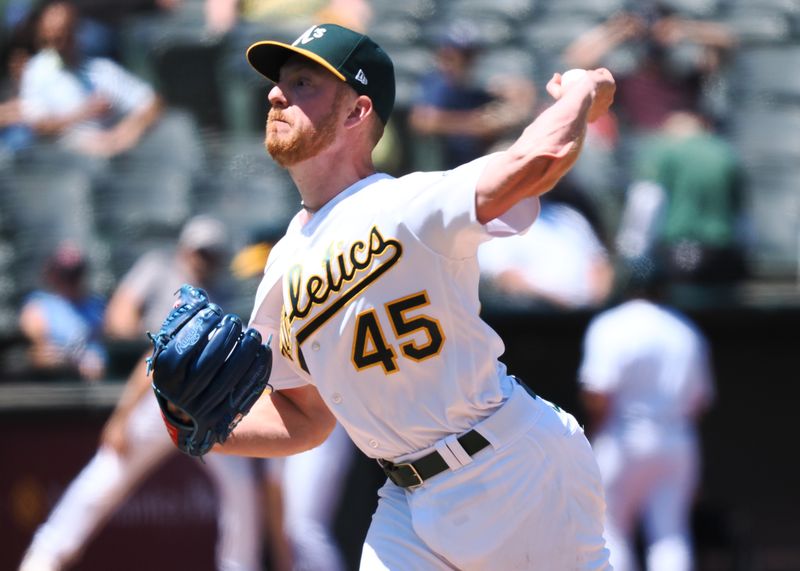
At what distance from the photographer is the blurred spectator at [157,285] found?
7.07 m

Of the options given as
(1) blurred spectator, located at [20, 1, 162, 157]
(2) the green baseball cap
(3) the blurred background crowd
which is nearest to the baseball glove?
(2) the green baseball cap

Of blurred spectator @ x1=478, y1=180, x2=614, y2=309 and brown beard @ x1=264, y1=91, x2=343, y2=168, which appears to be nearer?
brown beard @ x1=264, y1=91, x2=343, y2=168

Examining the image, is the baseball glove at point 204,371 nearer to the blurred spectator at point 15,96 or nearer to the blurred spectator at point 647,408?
the blurred spectator at point 647,408

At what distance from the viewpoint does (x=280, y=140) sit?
344 centimetres

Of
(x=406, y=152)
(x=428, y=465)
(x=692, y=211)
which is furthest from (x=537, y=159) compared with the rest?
(x=406, y=152)

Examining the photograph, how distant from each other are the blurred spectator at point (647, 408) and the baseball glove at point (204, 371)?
3530 mm

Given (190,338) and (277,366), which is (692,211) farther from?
(190,338)

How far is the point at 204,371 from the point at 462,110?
218 inches

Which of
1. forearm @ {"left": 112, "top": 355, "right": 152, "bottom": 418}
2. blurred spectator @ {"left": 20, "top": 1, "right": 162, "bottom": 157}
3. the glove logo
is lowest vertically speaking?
forearm @ {"left": 112, "top": 355, "right": 152, "bottom": 418}

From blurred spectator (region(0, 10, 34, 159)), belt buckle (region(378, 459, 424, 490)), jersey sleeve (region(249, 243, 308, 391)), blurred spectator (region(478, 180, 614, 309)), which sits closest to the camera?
belt buckle (region(378, 459, 424, 490))

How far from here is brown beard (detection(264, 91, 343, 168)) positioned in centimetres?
343

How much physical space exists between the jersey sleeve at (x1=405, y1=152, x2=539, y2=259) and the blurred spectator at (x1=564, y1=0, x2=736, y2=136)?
5.31m

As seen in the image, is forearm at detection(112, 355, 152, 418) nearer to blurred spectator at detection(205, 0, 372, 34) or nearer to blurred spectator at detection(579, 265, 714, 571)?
blurred spectator at detection(579, 265, 714, 571)

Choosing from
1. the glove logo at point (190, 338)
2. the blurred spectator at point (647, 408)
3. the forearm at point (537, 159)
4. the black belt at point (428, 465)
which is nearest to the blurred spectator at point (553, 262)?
the blurred spectator at point (647, 408)
